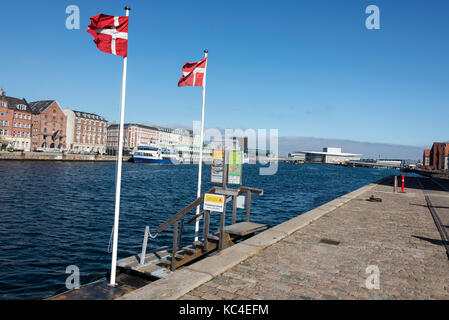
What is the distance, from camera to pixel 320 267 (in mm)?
7180

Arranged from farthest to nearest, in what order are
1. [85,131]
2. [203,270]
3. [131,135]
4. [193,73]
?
[131,135] < [85,131] < [193,73] < [203,270]

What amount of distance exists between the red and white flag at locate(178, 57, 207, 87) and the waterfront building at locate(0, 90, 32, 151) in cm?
9062

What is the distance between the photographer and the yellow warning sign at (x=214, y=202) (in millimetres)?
8367

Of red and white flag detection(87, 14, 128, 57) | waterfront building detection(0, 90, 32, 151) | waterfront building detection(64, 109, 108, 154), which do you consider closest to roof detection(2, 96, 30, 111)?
waterfront building detection(0, 90, 32, 151)

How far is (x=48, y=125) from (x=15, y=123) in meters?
14.4

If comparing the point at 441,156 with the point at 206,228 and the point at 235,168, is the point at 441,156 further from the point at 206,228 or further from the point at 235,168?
the point at 206,228

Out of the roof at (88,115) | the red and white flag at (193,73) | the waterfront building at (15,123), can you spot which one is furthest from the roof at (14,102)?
the red and white flag at (193,73)

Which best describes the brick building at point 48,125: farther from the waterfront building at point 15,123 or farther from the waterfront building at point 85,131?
the waterfront building at point 85,131

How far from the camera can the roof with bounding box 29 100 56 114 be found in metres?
105

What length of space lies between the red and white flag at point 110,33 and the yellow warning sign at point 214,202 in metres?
4.45

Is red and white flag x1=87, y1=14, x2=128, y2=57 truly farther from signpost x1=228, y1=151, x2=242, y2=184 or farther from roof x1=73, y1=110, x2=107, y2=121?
roof x1=73, y1=110, x2=107, y2=121

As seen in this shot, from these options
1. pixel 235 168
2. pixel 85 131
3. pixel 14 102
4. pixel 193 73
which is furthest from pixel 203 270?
pixel 85 131
